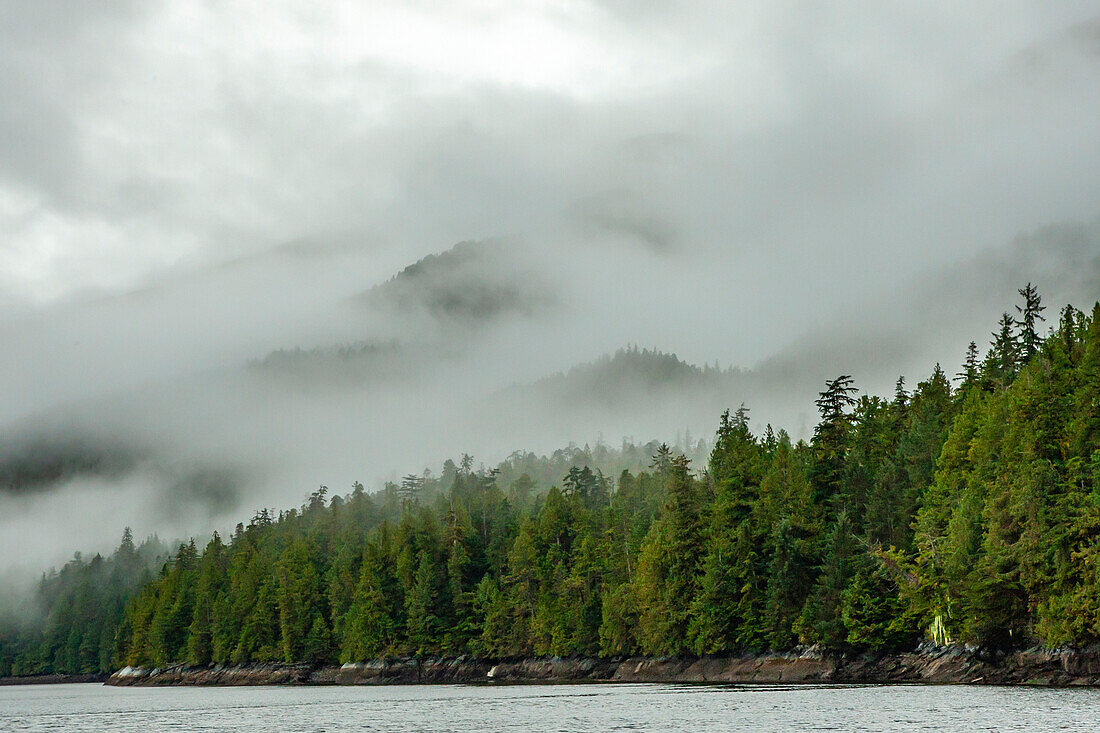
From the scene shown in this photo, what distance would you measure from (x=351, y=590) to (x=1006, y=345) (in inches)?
4404

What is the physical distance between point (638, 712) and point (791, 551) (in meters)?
43.6

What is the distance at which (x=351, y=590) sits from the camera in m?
184

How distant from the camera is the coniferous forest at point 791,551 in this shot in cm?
8731

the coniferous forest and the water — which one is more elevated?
the coniferous forest

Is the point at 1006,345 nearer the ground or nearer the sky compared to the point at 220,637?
nearer the sky

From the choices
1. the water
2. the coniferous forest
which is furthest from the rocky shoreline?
the water

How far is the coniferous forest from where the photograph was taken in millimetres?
87312

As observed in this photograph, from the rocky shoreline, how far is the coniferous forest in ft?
5.25

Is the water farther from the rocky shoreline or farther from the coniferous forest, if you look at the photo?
the coniferous forest

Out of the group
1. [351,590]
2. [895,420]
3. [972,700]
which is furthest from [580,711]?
[351,590]

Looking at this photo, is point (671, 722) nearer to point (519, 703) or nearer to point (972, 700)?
point (972, 700)

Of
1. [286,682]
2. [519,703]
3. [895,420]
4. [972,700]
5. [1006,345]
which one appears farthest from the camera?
[286,682]

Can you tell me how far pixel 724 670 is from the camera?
409 ft

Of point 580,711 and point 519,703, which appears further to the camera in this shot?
point 519,703
